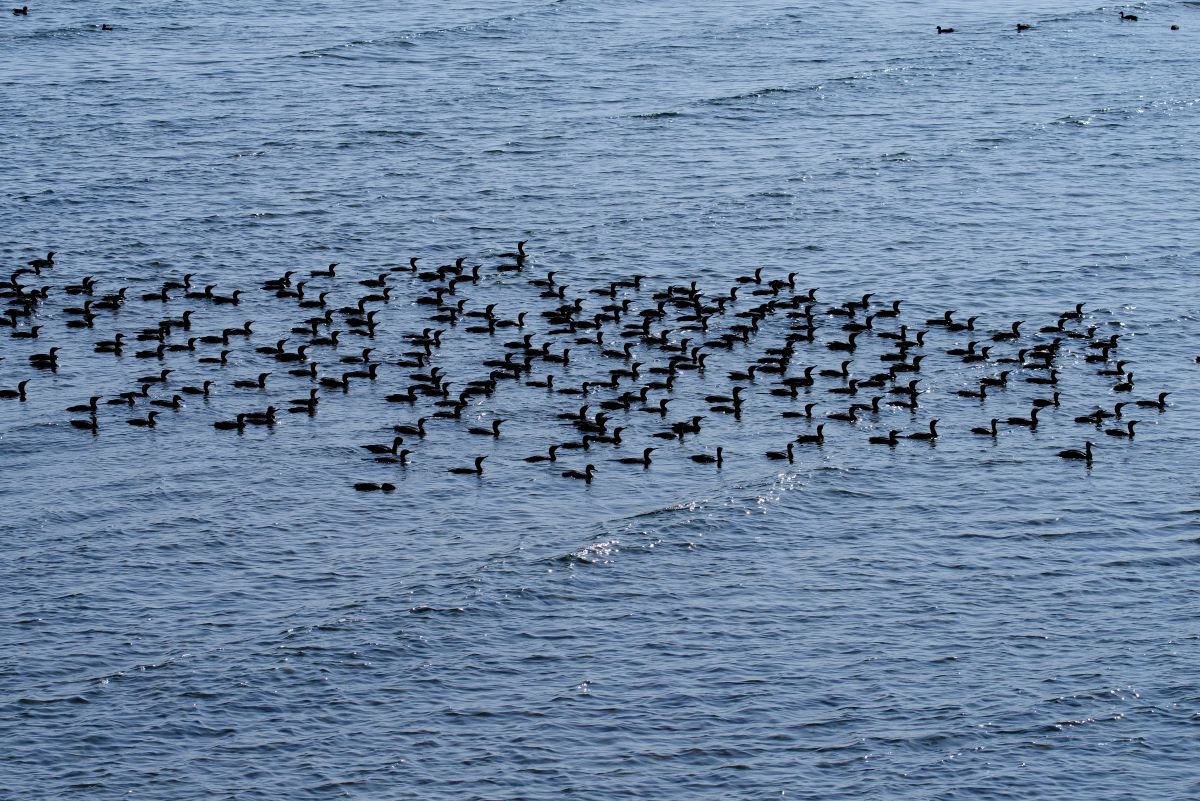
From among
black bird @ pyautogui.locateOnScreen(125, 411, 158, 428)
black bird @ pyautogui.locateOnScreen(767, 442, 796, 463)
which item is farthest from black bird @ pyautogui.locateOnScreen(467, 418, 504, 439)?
black bird @ pyautogui.locateOnScreen(125, 411, 158, 428)

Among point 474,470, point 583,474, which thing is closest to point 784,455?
point 583,474

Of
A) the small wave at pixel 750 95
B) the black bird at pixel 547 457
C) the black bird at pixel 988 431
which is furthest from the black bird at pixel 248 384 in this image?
the small wave at pixel 750 95

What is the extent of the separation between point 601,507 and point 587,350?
44.9 ft

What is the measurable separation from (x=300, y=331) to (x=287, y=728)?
91.7ft

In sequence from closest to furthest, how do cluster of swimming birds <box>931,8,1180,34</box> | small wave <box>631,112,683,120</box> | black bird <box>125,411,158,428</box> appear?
black bird <box>125,411,158,428</box>, small wave <box>631,112,683,120</box>, cluster of swimming birds <box>931,8,1180,34</box>

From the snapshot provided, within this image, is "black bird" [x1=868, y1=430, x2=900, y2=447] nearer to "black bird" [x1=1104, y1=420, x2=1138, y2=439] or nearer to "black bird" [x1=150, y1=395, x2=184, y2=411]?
"black bird" [x1=1104, y1=420, x2=1138, y2=439]

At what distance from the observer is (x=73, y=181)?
9312 centimetres

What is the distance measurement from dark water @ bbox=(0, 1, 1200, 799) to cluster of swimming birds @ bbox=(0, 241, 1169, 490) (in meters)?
0.60

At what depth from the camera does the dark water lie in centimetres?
4422

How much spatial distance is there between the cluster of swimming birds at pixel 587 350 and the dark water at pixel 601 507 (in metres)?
0.60

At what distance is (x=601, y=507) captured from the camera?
56.3 meters

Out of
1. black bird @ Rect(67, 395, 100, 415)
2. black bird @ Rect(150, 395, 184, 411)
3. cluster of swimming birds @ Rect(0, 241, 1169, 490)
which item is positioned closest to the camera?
black bird @ Rect(67, 395, 100, 415)

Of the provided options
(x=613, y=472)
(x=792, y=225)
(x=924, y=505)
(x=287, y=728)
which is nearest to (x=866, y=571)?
(x=924, y=505)

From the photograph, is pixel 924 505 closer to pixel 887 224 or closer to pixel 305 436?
pixel 305 436
